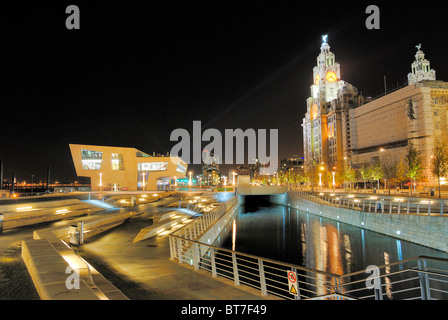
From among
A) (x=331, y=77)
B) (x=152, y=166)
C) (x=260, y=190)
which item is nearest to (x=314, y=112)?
(x=331, y=77)

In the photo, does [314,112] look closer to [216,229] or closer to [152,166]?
[152,166]

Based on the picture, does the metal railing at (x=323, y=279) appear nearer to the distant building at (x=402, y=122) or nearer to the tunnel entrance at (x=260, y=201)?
the distant building at (x=402, y=122)

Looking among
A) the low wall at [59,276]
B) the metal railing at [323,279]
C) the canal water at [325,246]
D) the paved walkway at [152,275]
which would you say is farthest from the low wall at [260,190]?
the low wall at [59,276]

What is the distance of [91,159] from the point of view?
232 ft

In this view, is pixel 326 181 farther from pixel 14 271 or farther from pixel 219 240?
pixel 14 271

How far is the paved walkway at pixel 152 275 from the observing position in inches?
289

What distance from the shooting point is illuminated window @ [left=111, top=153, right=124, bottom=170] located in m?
74.0

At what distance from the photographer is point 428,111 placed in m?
68.6

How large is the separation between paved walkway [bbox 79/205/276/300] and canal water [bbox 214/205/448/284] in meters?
11.6

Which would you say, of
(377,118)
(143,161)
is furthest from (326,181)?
(143,161)

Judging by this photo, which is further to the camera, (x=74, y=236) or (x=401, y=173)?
(x=401, y=173)

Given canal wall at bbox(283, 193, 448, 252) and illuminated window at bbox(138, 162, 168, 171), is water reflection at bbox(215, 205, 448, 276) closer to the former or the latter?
canal wall at bbox(283, 193, 448, 252)

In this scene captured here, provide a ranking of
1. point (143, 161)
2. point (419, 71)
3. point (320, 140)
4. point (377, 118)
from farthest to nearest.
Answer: point (320, 140)
point (419, 71)
point (377, 118)
point (143, 161)

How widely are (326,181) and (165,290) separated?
330ft
